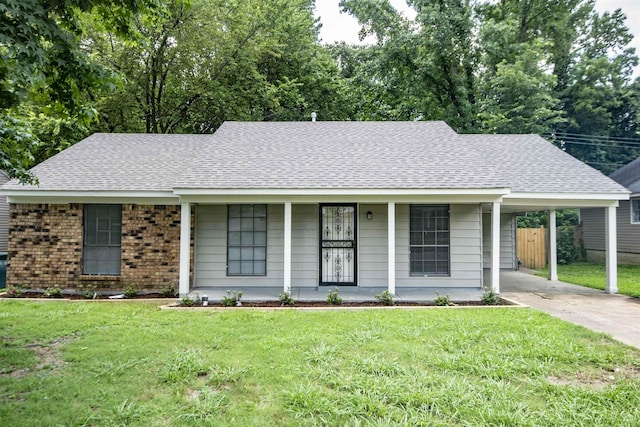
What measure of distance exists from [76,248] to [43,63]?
640 centimetres

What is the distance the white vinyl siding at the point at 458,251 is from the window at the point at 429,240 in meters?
0.12

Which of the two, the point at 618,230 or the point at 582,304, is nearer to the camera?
the point at 582,304

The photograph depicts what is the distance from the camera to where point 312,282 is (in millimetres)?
8719

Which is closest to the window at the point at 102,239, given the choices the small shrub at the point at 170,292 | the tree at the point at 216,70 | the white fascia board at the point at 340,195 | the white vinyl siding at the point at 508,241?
the small shrub at the point at 170,292

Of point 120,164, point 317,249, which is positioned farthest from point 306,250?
point 120,164

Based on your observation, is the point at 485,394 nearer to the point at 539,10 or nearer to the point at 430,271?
the point at 430,271

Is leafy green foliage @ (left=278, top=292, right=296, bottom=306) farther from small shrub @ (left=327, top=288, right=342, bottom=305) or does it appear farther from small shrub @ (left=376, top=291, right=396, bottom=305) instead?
small shrub @ (left=376, top=291, right=396, bottom=305)

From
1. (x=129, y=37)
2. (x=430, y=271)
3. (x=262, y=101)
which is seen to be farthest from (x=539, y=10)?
Result: (x=129, y=37)

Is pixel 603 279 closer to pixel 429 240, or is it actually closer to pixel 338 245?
pixel 429 240

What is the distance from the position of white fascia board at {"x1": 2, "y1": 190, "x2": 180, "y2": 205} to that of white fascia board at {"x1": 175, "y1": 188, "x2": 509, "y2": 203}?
0.88 meters

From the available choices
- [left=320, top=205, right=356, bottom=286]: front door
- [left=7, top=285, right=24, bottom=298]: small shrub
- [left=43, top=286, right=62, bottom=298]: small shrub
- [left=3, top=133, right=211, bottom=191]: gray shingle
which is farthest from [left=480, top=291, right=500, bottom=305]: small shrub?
[left=7, top=285, right=24, bottom=298]: small shrub

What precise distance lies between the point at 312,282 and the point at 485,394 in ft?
18.1

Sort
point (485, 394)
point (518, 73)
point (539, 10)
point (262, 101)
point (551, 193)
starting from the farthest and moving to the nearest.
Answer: point (539, 10) → point (262, 101) → point (518, 73) → point (551, 193) → point (485, 394)

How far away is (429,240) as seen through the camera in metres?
8.80
